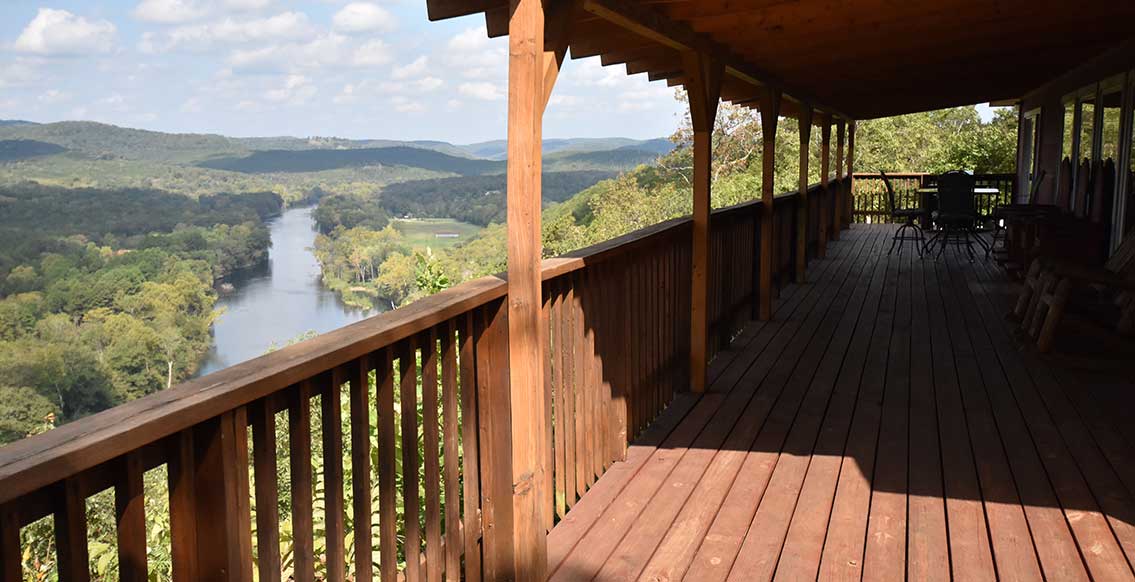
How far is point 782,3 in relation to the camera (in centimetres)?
449

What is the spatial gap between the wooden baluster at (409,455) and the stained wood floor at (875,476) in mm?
735

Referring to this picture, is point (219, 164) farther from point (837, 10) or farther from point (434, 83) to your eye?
point (837, 10)

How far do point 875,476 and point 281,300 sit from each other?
193ft

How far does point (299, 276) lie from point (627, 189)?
3246cm

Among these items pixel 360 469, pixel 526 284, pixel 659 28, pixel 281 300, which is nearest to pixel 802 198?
pixel 659 28

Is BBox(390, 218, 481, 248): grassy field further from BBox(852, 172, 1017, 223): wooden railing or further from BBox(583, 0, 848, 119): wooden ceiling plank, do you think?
BBox(583, 0, 848, 119): wooden ceiling plank

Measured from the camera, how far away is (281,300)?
193ft

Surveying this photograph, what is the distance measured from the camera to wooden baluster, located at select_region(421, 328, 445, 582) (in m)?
2.35

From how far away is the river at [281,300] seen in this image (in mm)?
52963

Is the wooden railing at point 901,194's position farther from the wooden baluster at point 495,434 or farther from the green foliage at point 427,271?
the wooden baluster at point 495,434

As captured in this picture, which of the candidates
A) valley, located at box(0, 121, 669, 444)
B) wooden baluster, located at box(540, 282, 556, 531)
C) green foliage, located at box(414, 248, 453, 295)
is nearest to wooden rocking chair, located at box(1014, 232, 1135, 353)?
wooden baluster, located at box(540, 282, 556, 531)

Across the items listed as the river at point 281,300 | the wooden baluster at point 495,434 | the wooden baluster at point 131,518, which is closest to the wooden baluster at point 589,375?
the wooden baluster at point 495,434

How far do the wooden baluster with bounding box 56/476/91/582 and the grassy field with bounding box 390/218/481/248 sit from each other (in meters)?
47.9

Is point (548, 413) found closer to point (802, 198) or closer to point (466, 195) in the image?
point (802, 198)
